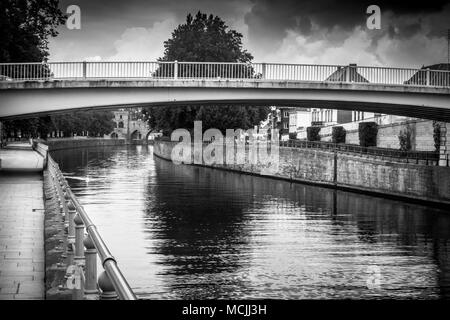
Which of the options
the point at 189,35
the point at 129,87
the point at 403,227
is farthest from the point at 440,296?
the point at 189,35

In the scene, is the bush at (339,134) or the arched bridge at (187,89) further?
the bush at (339,134)

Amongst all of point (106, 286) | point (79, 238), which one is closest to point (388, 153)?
point (79, 238)

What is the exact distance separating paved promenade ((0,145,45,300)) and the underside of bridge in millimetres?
4345

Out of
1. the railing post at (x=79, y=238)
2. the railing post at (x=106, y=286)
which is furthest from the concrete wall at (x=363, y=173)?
the railing post at (x=106, y=286)

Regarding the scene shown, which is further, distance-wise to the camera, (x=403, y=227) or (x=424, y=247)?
(x=403, y=227)

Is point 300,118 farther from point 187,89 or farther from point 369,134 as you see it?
point 187,89

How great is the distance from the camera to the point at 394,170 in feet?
136

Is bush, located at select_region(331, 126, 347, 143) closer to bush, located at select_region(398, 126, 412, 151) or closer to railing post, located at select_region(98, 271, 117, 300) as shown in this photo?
bush, located at select_region(398, 126, 412, 151)

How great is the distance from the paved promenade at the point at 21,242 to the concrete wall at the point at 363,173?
20.0m

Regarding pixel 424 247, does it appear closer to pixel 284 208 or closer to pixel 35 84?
pixel 284 208

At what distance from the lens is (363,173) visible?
149ft

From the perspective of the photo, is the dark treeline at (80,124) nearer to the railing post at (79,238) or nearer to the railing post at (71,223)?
the railing post at (71,223)

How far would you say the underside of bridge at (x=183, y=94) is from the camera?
1270 inches
